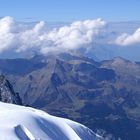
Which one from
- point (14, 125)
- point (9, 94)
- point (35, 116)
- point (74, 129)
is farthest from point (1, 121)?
point (9, 94)

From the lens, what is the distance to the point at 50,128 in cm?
7000

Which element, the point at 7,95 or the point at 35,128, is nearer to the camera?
the point at 35,128

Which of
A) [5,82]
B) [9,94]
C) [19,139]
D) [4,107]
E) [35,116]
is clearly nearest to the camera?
[19,139]

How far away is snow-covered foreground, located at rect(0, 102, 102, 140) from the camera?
64250 millimetres

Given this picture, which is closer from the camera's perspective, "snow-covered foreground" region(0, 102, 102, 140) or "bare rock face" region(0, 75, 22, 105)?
"snow-covered foreground" region(0, 102, 102, 140)

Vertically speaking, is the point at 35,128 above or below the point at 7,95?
above

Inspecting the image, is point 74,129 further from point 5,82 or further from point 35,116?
point 5,82

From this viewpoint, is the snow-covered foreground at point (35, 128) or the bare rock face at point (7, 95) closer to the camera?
the snow-covered foreground at point (35, 128)

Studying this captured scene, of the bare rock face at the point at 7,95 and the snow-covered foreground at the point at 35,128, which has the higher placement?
the snow-covered foreground at the point at 35,128

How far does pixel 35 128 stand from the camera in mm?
67875

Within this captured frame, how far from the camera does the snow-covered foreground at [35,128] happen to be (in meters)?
64.2

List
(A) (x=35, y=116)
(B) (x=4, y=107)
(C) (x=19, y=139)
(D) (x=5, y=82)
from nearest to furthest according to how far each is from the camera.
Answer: (C) (x=19, y=139)
(A) (x=35, y=116)
(B) (x=4, y=107)
(D) (x=5, y=82)

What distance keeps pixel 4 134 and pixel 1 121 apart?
4525mm

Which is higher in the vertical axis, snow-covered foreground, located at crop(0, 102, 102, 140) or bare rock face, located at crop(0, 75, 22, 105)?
snow-covered foreground, located at crop(0, 102, 102, 140)
